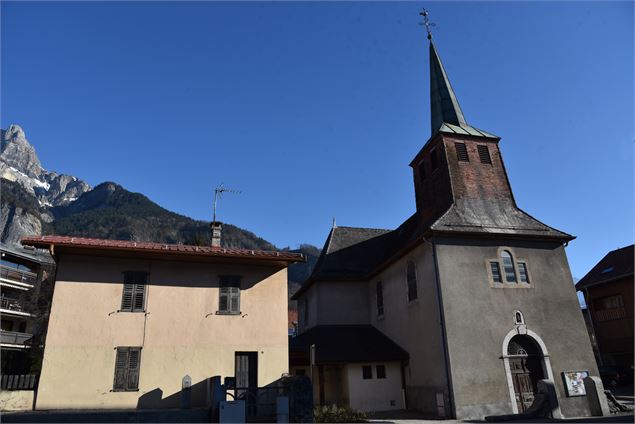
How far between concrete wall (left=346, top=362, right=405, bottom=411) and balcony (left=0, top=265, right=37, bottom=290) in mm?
29103

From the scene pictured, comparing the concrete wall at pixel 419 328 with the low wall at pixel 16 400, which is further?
the concrete wall at pixel 419 328

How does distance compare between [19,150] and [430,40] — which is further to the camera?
[19,150]

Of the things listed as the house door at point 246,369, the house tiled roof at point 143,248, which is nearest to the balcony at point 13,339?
the house tiled roof at point 143,248

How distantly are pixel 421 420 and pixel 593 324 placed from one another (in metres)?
22.7

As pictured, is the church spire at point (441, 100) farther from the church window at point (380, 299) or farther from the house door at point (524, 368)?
the house door at point (524, 368)

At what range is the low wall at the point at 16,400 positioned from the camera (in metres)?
13.4

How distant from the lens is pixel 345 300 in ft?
87.2

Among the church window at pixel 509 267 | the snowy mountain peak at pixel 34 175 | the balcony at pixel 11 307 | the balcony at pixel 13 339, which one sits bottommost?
the balcony at pixel 13 339

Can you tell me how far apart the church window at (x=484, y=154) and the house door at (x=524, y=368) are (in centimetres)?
973

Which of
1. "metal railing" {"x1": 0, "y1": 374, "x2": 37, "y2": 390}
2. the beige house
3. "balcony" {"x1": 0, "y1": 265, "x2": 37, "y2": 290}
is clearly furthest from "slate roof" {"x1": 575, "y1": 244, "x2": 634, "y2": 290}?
"balcony" {"x1": 0, "y1": 265, "x2": 37, "y2": 290}

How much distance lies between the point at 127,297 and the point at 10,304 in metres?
24.9

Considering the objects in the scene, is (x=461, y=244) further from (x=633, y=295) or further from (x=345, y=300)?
(x=633, y=295)

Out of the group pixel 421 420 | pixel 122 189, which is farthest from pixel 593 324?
pixel 122 189

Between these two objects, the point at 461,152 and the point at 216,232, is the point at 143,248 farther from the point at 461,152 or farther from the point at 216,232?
the point at 461,152
